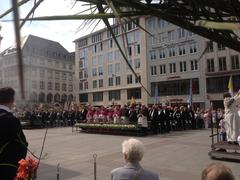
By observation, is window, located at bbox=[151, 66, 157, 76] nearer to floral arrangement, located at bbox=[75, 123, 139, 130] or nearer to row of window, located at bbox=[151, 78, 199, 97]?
row of window, located at bbox=[151, 78, 199, 97]

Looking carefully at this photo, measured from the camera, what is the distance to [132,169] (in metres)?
3.81

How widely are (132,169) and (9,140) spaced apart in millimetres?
1398

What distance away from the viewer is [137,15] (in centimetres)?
129

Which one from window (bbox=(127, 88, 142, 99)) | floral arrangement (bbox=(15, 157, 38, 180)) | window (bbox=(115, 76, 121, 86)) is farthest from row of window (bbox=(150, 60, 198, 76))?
floral arrangement (bbox=(15, 157, 38, 180))

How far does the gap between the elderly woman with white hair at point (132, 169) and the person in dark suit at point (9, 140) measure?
109cm

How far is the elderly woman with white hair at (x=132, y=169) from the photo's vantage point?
3716 mm

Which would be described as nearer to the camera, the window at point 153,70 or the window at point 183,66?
the window at point 183,66

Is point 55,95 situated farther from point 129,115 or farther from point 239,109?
point 129,115

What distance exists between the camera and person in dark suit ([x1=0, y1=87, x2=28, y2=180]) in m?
3.52

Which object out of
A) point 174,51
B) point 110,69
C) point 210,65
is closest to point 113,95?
point 110,69

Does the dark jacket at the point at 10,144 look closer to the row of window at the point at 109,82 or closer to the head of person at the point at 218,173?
the head of person at the point at 218,173

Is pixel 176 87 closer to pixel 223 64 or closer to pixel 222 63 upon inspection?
pixel 222 63

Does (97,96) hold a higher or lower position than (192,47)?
lower

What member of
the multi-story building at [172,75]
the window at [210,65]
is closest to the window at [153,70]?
the multi-story building at [172,75]
